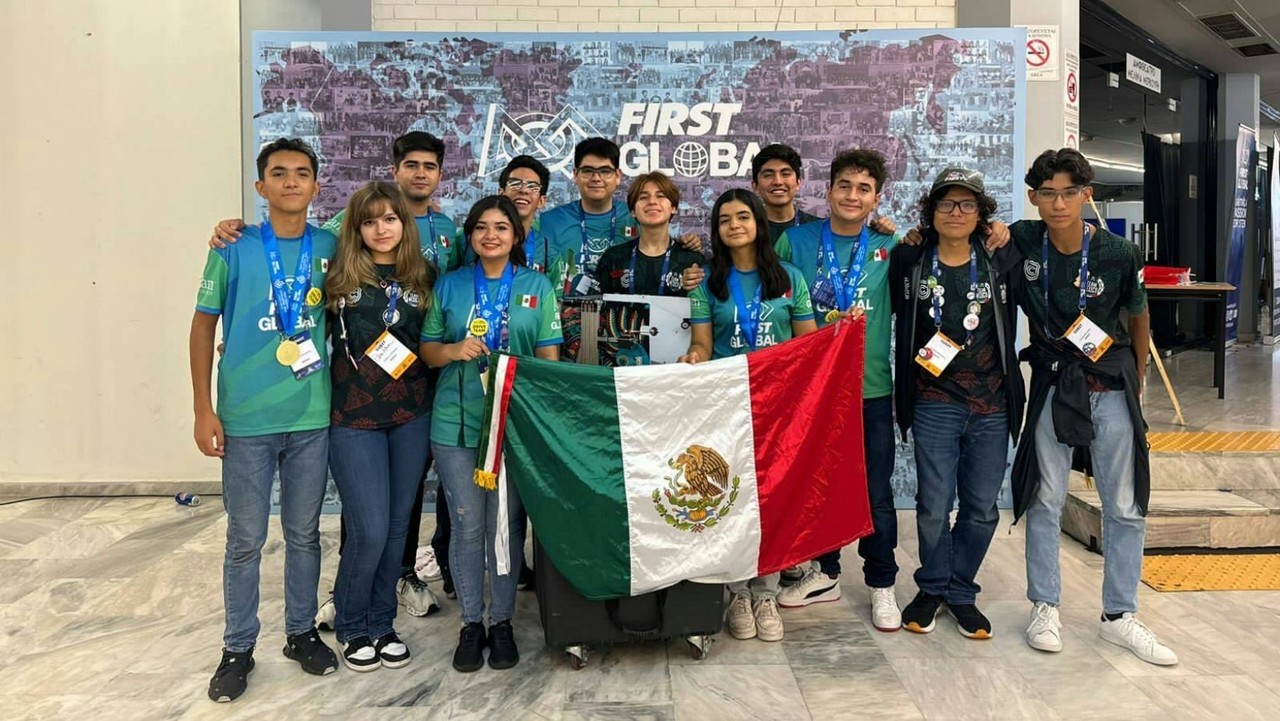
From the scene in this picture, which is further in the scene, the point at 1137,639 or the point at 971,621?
the point at 971,621

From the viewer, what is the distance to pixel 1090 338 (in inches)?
108

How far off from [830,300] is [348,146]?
8.64 ft

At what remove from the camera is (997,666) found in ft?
8.97

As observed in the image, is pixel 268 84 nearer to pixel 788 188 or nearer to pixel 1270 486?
pixel 788 188

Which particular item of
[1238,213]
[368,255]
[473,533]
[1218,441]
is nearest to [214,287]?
[368,255]

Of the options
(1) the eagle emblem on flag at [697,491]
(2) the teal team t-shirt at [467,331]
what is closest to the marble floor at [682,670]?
(1) the eagle emblem on flag at [697,491]

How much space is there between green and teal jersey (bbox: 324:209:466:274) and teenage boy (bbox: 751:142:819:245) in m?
1.09

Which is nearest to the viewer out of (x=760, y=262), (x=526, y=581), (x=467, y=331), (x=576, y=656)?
(x=467, y=331)

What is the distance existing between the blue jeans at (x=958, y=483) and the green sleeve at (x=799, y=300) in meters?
0.49

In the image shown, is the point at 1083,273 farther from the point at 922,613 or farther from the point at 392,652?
the point at 392,652

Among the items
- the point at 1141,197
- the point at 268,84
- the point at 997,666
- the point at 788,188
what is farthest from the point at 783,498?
the point at 1141,197

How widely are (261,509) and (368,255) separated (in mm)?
792

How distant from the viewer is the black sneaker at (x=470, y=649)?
2.71 meters

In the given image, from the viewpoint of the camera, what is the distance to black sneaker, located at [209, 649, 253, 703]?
2521mm
